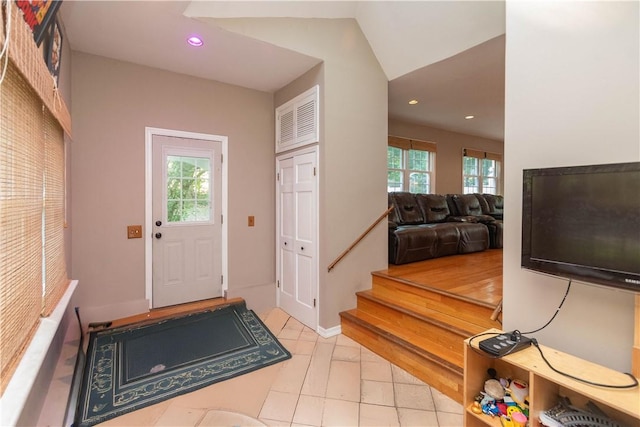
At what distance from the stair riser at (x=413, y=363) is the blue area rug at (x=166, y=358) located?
2.38 feet

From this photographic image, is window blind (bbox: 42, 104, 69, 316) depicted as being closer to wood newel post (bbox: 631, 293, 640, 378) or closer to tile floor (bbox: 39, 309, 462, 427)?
tile floor (bbox: 39, 309, 462, 427)

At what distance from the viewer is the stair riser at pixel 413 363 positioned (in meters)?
2.08

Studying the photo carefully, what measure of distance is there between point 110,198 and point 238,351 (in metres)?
1.91

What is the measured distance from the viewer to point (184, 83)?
10.7 ft

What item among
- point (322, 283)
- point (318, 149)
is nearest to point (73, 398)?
point (322, 283)

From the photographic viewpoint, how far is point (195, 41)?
2.63 metres

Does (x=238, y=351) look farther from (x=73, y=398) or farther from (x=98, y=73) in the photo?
(x=98, y=73)

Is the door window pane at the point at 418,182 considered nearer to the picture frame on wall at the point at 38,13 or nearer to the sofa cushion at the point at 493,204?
the sofa cushion at the point at 493,204

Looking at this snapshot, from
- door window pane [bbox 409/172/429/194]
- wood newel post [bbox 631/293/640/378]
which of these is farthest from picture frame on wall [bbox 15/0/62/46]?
door window pane [bbox 409/172/429/194]

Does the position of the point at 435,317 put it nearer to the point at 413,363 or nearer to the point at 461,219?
the point at 413,363

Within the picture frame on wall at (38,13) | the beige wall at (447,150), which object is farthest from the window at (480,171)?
the picture frame on wall at (38,13)

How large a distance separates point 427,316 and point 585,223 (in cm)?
143

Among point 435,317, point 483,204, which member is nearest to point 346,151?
point 435,317

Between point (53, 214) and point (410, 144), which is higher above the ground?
point (410, 144)
